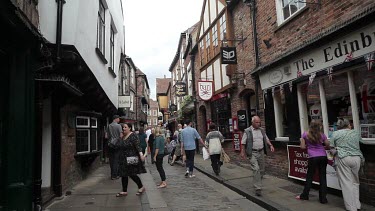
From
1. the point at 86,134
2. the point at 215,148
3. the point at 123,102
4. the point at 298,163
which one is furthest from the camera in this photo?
the point at 123,102

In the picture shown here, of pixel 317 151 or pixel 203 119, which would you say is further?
pixel 203 119

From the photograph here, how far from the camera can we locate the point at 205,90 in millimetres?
13828

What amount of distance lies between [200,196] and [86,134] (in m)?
4.11

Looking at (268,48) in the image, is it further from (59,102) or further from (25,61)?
(25,61)

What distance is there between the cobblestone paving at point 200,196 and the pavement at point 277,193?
0.57ft

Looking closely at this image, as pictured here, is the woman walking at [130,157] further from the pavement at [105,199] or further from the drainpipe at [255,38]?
the drainpipe at [255,38]

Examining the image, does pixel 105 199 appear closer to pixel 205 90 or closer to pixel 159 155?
pixel 159 155

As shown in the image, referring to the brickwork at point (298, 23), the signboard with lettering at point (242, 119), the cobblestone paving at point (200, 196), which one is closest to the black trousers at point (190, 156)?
the cobblestone paving at point (200, 196)

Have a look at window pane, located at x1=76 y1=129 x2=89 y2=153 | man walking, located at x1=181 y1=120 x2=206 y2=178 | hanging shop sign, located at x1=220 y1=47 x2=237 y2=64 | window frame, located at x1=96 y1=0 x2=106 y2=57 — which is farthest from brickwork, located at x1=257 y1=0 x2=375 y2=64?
window pane, located at x1=76 y1=129 x2=89 y2=153

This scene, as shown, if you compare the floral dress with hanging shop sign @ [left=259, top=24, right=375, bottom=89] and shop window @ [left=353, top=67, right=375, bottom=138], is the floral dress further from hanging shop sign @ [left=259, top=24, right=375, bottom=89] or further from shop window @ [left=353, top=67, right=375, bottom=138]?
shop window @ [left=353, top=67, right=375, bottom=138]

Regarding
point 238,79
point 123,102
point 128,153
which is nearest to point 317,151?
point 128,153

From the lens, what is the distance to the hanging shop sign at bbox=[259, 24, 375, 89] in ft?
17.3

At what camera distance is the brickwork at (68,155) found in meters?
7.25

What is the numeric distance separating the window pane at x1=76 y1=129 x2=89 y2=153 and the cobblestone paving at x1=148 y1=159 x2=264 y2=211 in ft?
7.77
